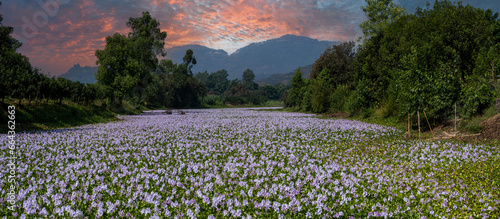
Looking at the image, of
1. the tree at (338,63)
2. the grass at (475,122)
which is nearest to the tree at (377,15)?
the tree at (338,63)

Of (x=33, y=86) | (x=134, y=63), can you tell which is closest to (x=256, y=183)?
(x=33, y=86)

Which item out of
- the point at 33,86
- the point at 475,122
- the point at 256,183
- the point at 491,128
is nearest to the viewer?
the point at 256,183

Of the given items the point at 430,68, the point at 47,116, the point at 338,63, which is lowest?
the point at 47,116

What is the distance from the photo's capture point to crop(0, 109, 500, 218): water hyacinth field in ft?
16.9

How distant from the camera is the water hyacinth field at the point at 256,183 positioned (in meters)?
5.15

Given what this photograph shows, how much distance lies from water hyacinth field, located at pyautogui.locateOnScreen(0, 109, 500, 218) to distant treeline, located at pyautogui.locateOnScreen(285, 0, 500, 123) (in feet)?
18.5

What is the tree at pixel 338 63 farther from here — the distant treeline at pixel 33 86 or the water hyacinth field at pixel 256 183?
the water hyacinth field at pixel 256 183

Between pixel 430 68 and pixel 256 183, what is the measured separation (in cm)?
1835

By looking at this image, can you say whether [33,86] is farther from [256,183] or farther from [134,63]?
[134,63]

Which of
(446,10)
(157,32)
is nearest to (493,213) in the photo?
(446,10)

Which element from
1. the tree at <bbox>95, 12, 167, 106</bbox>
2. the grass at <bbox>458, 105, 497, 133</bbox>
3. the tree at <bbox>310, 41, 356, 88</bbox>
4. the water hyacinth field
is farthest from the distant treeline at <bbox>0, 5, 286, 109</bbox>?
the tree at <bbox>310, 41, 356, 88</bbox>

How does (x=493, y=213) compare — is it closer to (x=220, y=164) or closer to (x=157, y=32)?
(x=220, y=164)

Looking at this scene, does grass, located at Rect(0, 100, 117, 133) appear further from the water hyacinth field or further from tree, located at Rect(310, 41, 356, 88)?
tree, located at Rect(310, 41, 356, 88)

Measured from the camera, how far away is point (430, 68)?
65.0 ft
